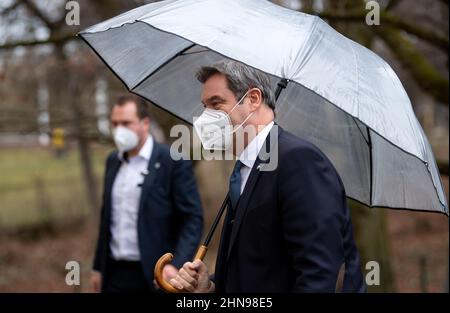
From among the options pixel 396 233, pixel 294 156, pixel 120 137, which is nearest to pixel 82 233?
pixel 396 233

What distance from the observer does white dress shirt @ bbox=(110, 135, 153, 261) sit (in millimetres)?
4633

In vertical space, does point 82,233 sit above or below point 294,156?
below

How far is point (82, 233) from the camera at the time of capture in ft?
53.5

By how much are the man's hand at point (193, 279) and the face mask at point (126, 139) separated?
77.6 inches

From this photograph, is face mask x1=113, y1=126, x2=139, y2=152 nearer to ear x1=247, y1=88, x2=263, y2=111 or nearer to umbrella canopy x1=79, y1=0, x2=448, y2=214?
umbrella canopy x1=79, y1=0, x2=448, y2=214

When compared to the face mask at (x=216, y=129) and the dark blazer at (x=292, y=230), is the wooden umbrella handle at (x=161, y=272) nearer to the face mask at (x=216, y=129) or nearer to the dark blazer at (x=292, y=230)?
the dark blazer at (x=292, y=230)

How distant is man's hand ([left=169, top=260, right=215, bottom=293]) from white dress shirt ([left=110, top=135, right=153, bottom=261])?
1.62 metres

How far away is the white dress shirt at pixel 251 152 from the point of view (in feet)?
9.27

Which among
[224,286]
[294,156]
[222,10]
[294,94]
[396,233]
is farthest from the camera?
[396,233]

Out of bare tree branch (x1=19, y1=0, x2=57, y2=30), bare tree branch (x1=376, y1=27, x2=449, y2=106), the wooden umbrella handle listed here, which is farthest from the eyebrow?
bare tree branch (x1=19, y1=0, x2=57, y2=30)

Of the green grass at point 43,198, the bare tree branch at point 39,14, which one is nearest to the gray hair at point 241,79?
the bare tree branch at point 39,14

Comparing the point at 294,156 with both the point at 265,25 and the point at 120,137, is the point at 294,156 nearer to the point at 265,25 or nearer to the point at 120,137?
the point at 265,25

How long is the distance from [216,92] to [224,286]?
82cm

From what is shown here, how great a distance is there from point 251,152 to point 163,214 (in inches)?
77.2
